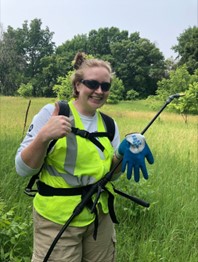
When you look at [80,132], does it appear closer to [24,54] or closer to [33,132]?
[33,132]

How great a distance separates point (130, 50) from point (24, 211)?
52.0 meters

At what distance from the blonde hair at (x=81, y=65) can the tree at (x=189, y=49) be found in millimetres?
39144

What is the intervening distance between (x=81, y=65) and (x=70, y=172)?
0.58 meters

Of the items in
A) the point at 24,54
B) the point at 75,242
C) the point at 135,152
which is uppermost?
the point at 135,152

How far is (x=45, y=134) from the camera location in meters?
1.47

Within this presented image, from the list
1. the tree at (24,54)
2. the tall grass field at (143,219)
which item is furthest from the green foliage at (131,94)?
the tall grass field at (143,219)

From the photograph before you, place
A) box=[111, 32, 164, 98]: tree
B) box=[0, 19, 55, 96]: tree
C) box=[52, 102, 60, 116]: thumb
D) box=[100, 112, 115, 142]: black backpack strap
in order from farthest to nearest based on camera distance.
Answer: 1. box=[111, 32, 164, 98]: tree
2. box=[0, 19, 55, 96]: tree
3. box=[100, 112, 115, 142]: black backpack strap
4. box=[52, 102, 60, 116]: thumb

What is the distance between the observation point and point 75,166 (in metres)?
1.67

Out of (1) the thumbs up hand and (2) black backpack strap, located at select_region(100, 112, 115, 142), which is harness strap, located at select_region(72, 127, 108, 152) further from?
(1) the thumbs up hand

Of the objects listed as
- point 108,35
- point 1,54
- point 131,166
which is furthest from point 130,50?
point 131,166

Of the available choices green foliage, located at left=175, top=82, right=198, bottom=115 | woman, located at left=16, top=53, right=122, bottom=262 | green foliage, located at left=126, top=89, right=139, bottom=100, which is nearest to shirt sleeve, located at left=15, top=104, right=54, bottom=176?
woman, located at left=16, top=53, right=122, bottom=262

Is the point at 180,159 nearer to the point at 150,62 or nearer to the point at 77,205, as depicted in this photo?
the point at 77,205

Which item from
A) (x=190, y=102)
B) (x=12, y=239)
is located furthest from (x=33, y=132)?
(x=190, y=102)

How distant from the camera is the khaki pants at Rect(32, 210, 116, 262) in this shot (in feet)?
5.60
